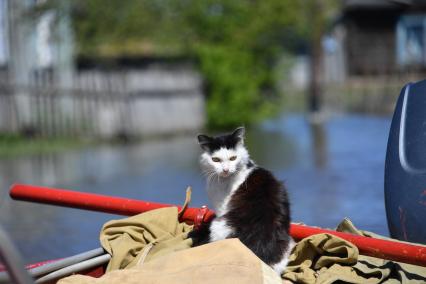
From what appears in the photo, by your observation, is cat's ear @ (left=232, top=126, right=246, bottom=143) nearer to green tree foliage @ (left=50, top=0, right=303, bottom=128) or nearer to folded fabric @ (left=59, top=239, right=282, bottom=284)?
folded fabric @ (left=59, top=239, right=282, bottom=284)

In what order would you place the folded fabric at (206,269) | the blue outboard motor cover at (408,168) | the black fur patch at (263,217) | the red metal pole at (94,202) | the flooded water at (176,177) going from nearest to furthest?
the folded fabric at (206,269) → the black fur patch at (263,217) → the blue outboard motor cover at (408,168) → the red metal pole at (94,202) → the flooded water at (176,177)

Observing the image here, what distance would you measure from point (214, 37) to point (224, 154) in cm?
1693

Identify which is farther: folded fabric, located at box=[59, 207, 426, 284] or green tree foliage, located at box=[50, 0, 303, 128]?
green tree foliage, located at box=[50, 0, 303, 128]

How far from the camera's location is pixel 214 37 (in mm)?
21250

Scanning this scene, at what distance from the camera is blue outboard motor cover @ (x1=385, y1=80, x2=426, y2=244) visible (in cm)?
441

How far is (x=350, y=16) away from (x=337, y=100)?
36.6ft

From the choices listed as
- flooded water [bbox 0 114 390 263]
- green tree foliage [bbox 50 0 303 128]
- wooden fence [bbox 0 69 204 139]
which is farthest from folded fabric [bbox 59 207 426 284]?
green tree foliage [bbox 50 0 303 128]

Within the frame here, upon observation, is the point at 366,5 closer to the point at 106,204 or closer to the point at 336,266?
the point at 106,204

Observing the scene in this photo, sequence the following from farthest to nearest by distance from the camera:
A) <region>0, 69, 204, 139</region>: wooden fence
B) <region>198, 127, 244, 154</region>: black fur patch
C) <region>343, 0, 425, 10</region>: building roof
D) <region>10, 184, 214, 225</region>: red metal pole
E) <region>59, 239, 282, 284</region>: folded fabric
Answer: <region>343, 0, 425, 10</region>: building roof < <region>0, 69, 204, 139</region>: wooden fence < <region>10, 184, 214, 225</region>: red metal pole < <region>198, 127, 244, 154</region>: black fur patch < <region>59, 239, 282, 284</region>: folded fabric

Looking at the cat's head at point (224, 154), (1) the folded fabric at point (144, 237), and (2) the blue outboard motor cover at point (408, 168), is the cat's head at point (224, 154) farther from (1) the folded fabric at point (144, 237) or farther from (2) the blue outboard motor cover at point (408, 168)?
(2) the blue outboard motor cover at point (408, 168)

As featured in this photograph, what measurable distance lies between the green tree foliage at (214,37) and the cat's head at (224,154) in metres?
15.1

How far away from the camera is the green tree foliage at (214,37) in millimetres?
→ 19953

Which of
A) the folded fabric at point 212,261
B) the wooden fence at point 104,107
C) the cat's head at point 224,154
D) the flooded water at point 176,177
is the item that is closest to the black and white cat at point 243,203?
the cat's head at point 224,154

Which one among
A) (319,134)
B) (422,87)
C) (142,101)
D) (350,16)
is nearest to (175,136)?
(142,101)
